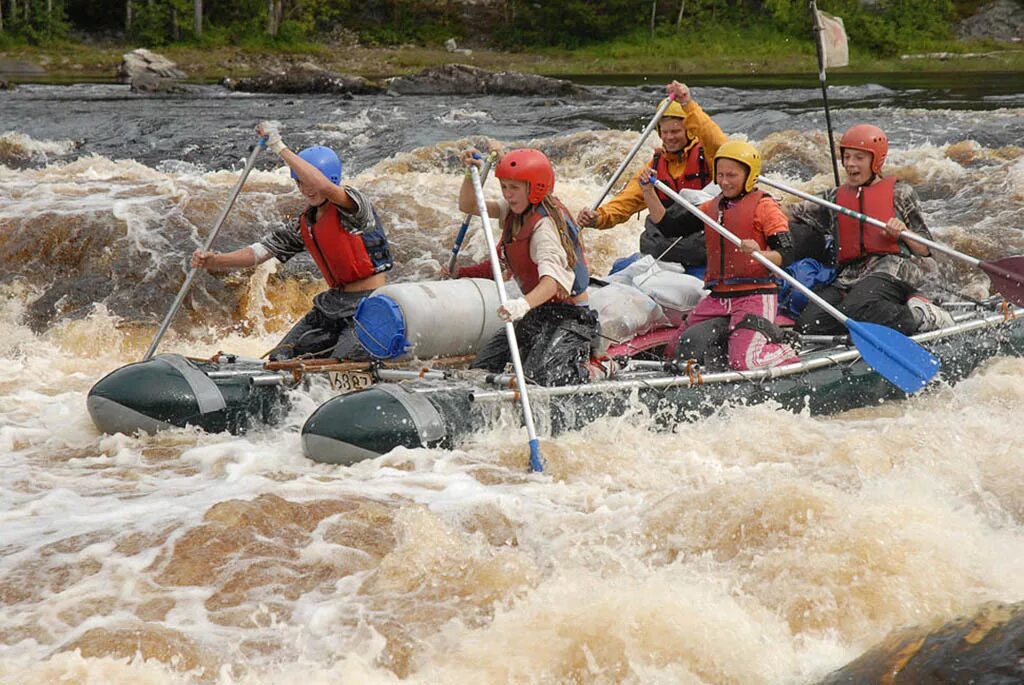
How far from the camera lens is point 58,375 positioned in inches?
341

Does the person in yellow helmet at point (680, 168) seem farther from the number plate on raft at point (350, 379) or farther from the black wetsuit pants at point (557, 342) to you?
the number plate on raft at point (350, 379)

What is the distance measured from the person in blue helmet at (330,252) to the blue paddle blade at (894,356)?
2.87 m

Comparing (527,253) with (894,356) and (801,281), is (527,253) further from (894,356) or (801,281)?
(801,281)

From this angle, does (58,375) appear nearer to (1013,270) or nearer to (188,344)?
(188,344)

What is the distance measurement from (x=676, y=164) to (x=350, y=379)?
2.82m

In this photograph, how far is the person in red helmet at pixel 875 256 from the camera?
7.73 m

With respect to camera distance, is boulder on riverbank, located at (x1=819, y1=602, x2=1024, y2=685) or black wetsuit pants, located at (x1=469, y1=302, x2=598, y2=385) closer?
boulder on riverbank, located at (x1=819, y1=602, x2=1024, y2=685)

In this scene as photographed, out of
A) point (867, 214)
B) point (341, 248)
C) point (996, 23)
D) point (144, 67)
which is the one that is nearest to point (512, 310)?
point (341, 248)

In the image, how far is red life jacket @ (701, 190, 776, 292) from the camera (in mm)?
7059

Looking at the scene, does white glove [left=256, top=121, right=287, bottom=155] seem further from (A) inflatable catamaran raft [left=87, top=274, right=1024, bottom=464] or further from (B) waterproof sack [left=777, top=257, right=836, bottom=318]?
(B) waterproof sack [left=777, top=257, right=836, bottom=318]

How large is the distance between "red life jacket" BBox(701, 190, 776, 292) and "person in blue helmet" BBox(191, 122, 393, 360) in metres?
1.97

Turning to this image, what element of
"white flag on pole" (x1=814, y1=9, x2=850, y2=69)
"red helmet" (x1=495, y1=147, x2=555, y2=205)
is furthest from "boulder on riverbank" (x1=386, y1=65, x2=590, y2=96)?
"red helmet" (x1=495, y1=147, x2=555, y2=205)

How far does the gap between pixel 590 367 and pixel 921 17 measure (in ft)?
123

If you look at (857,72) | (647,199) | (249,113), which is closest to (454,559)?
(647,199)
